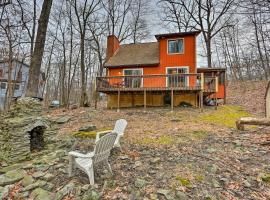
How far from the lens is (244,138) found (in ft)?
23.0

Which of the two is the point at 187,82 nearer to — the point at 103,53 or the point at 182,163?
the point at 182,163

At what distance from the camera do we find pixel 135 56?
1672cm

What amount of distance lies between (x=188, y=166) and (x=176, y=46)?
11715 millimetres

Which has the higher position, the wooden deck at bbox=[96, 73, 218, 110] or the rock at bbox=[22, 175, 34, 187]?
the wooden deck at bbox=[96, 73, 218, 110]

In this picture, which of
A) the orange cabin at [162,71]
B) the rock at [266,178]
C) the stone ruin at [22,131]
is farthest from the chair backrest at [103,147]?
the orange cabin at [162,71]

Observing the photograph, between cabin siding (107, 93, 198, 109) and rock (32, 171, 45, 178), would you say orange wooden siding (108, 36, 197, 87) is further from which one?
rock (32, 171, 45, 178)

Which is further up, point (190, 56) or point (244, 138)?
point (190, 56)

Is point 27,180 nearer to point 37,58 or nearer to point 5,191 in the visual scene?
point 5,191

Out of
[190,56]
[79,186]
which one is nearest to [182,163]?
[79,186]

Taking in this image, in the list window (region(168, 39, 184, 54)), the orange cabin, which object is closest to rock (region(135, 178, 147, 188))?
the orange cabin

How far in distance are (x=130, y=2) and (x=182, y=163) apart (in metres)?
22.7

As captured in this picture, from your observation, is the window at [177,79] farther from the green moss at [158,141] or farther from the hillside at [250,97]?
the green moss at [158,141]

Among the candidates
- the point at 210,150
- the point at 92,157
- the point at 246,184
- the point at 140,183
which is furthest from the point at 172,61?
the point at 92,157

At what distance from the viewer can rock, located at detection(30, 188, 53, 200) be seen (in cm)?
411
